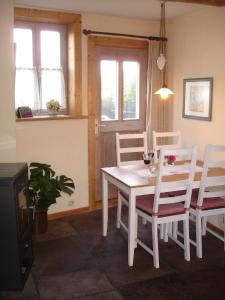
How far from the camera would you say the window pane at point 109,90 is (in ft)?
14.9

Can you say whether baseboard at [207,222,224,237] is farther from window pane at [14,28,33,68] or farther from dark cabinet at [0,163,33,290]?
window pane at [14,28,33,68]

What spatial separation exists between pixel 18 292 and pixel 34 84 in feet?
8.10

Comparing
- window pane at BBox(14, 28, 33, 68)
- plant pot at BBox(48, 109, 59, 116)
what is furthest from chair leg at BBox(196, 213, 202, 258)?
window pane at BBox(14, 28, 33, 68)

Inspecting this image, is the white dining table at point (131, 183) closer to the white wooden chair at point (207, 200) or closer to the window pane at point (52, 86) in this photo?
the white wooden chair at point (207, 200)

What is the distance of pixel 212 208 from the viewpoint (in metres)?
3.37

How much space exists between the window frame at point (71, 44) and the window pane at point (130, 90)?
71cm

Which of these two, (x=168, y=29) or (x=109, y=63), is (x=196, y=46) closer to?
(x=168, y=29)

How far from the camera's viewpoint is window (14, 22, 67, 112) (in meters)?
4.14

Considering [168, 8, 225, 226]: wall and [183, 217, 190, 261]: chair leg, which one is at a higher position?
[168, 8, 225, 226]: wall

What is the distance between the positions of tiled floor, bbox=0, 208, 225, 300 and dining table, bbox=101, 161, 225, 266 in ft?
0.68

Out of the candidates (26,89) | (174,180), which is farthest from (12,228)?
(26,89)

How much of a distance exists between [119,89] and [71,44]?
0.87 metres

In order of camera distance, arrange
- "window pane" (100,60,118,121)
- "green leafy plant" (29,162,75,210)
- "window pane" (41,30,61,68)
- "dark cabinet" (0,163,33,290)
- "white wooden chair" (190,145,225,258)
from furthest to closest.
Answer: "window pane" (100,60,118,121) → "window pane" (41,30,61,68) → "green leafy plant" (29,162,75,210) → "white wooden chair" (190,145,225,258) → "dark cabinet" (0,163,33,290)

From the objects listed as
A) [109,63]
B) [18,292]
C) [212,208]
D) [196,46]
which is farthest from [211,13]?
[18,292]
